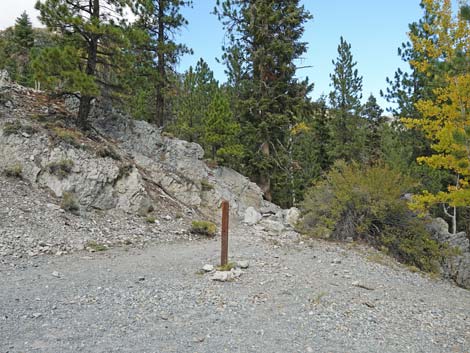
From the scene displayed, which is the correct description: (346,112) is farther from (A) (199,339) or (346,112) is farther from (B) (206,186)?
(A) (199,339)

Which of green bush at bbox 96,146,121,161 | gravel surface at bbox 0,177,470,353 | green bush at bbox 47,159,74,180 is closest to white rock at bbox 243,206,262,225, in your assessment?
gravel surface at bbox 0,177,470,353

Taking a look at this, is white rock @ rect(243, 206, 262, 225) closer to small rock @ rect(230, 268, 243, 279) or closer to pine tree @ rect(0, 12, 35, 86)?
small rock @ rect(230, 268, 243, 279)

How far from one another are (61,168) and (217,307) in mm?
7432

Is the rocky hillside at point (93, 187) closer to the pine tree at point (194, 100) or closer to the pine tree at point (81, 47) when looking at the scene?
the pine tree at point (81, 47)

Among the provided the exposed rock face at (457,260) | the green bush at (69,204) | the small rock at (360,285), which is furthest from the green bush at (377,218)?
the green bush at (69,204)

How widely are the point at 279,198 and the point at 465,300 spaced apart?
15554 mm

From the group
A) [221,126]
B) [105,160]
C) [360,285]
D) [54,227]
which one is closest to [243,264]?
[360,285]

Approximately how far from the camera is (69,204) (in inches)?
353

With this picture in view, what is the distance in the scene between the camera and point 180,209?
11.8 m

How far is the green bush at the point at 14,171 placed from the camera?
9.29 meters

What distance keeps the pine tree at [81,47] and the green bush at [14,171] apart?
273 cm

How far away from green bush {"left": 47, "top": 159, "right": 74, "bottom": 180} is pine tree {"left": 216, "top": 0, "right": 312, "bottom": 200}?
10.1m

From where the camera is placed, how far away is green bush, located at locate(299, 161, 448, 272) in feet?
31.8

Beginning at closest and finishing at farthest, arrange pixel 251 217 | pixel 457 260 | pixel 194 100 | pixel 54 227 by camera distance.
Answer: pixel 54 227
pixel 457 260
pixel 251 217
pixel 194 100
